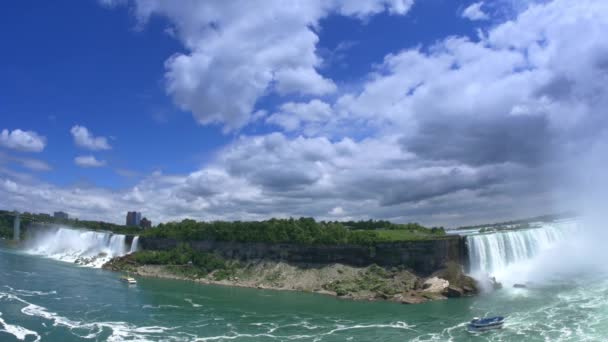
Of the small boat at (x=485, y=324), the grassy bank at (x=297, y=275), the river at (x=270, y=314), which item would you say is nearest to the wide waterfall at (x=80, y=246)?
the grassy bank at (x=297, y=275)

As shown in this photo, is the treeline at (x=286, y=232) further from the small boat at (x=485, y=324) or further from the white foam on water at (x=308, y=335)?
the small boat at (x=485, y=324)

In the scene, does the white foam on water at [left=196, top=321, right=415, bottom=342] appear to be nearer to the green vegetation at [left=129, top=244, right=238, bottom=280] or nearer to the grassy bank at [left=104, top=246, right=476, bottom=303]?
the grassy bank at [left=104, top=246, right=476, bottom=303]

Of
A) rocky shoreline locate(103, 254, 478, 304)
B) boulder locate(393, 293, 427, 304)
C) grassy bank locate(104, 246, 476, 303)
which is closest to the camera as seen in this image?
boulder locate(393, 293, 427, 304)

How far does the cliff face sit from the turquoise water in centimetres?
1099

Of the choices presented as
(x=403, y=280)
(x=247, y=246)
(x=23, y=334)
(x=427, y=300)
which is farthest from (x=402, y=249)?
(x=23, y=334)

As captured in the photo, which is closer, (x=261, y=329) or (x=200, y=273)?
(x=261, y=329)

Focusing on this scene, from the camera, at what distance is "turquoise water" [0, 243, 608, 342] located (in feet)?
129

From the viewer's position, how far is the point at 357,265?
3063 inches

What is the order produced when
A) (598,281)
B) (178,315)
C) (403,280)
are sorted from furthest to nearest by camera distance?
(403,280), (598,281), (178,315)

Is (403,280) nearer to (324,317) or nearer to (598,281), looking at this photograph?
(324,317)

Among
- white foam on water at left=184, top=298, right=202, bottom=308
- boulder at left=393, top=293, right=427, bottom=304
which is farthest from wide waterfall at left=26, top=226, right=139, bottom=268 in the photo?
boulder at left=393, top=293, right=427, bottom=304

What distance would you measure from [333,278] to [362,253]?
294 inches

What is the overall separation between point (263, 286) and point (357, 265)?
18.0m

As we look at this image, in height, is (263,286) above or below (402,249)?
below
